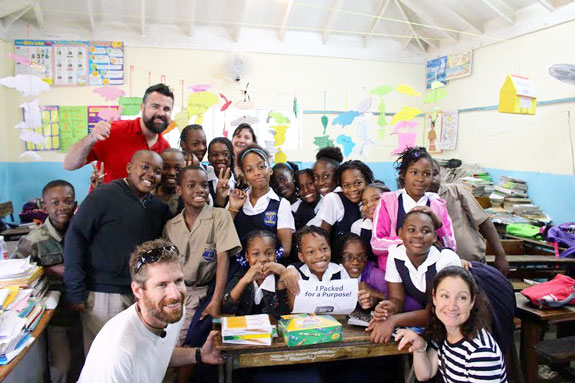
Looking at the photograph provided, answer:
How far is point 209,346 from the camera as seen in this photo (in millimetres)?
1717

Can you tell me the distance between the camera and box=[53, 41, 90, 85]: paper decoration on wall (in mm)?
6004

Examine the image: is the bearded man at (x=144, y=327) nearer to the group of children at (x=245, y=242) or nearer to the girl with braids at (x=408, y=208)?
the group of children at (x=245, y=242)

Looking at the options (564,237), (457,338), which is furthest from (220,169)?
(564,237)

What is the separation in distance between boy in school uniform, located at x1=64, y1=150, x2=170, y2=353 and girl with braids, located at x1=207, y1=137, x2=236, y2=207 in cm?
60

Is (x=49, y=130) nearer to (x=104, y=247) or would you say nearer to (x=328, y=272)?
(x=104, y=247)

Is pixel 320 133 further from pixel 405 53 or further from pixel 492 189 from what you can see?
pixel 492 189

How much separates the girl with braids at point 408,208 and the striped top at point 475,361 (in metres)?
0.63

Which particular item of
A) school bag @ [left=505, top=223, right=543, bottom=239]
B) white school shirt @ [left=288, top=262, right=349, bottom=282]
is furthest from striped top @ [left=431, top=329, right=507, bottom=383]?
school bag @ [left=505, top=223, right=543, bottom=239]

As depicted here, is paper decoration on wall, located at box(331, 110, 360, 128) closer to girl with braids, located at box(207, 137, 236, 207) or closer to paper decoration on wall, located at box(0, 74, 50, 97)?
girl with braids, located at box(207, 137, 236, 207)

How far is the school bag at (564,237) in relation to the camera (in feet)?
12.9

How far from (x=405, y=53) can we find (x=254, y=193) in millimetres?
6042

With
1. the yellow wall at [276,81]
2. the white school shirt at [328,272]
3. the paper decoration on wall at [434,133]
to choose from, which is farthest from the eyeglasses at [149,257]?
the paper decoration on wall at [434,133]

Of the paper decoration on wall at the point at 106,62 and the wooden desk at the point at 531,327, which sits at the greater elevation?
the paper decoration on wall at the point at 106,62

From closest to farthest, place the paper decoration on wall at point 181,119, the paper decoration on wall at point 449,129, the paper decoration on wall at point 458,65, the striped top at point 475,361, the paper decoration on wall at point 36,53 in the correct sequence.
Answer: the striped top at point 475,361 < the paper decoration on wall at point 181,119 < the paper decoration on wall at point 36,53 < the paper decoration on wall at point 458,65 < the paper decoration on wall at point 449,129
